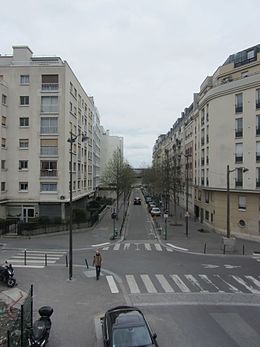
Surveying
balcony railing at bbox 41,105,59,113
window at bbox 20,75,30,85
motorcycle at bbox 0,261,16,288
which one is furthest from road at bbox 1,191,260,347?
window at bbox 20,75,30,85

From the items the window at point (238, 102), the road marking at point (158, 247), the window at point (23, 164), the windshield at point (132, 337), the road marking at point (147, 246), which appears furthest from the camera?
the window at point (23, 164)

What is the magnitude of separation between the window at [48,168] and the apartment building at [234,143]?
18.1 meters

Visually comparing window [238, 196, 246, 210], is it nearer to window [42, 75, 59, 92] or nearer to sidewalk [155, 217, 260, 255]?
sidewalk [155, 217, 260, 255]

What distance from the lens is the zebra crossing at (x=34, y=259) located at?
23016 millimetres

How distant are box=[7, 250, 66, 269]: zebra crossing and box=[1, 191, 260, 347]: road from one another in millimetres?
136

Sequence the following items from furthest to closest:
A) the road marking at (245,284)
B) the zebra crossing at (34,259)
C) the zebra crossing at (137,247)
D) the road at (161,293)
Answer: the zebra crossing at (137,247) → the zebra crossing at (34,259) → the road marking at (245,284) → the road at (161,293)

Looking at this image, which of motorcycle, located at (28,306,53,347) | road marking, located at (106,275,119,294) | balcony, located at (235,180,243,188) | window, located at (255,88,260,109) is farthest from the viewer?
balcony, located at (235,180,243,188)

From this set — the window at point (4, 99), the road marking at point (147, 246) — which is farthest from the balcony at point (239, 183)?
the window at point (4, 99)

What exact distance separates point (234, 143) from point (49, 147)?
20.8m

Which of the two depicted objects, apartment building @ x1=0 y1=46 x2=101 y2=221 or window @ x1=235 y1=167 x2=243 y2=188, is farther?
apartment building @ x1=0 y1=46 x2=101 y2=221

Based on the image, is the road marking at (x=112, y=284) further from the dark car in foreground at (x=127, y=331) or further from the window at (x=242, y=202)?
the window at (x=242, y=202)

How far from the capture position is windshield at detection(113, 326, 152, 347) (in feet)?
31.3

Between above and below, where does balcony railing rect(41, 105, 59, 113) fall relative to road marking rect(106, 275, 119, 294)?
above

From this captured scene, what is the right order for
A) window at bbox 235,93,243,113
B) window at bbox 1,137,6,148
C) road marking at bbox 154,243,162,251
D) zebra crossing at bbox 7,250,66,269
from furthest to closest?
window at bbox 1,137,6,148
window at bbox 235,93,243,113
road marking at bbox 154,243,162,251
zebra crossing at bbox 7,250,66,269
